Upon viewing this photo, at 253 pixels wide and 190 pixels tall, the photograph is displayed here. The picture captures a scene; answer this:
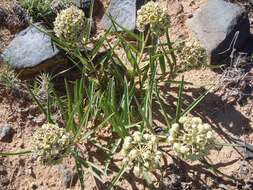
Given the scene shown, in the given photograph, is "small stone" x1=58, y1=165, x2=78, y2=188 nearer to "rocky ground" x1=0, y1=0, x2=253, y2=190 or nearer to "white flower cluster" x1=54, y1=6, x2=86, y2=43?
"rocky ground" x1=0, y1=0, x2=253, y2=190

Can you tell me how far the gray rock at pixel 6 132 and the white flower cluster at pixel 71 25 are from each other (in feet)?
2.73

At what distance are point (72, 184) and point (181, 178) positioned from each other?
2.39 ft

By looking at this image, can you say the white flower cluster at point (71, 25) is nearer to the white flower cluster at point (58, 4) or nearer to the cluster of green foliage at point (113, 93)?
the cluster of green foliage at point (113, 93)

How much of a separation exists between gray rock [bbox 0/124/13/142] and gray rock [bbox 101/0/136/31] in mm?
1136

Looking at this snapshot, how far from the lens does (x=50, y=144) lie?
9.02 ft

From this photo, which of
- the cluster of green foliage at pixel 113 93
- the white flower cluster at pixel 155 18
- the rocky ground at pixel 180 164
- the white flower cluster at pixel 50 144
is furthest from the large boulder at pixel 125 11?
the white flower cluster at pixel 50 144

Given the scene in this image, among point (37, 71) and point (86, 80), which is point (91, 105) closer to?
point (86, 80)

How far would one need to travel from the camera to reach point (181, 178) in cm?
335

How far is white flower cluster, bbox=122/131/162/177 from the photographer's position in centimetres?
265

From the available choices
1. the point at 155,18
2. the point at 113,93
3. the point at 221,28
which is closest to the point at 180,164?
the point at 113,93

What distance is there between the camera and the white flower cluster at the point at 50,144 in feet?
9.02

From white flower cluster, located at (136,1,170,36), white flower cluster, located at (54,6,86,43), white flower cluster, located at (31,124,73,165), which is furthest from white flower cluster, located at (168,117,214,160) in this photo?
white flower cluster, located at (54,6,86,43)

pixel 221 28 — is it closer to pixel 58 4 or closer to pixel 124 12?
pixel 124 12

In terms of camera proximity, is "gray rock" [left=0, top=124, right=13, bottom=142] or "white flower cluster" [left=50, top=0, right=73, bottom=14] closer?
"gray rock" [left=0, top=124, right=13, bottom=142]
